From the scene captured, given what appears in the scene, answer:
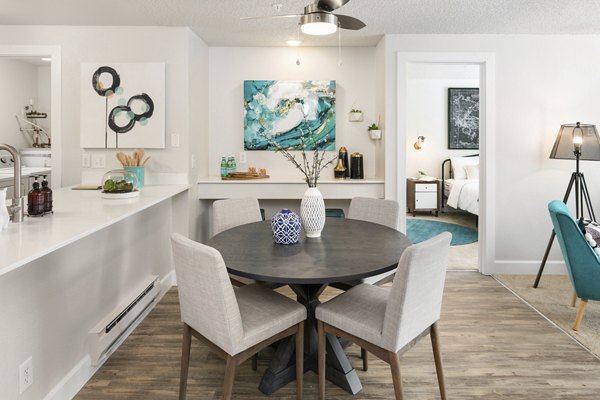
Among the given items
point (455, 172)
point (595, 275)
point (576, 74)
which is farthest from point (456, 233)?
point (595, 275)

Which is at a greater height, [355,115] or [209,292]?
[355,115]

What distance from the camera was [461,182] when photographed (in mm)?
6848

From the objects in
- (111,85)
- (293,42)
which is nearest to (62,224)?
(111,85)

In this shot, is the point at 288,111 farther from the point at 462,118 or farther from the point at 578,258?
the point at 462,118

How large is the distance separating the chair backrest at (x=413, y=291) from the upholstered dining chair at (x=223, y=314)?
18.2 inches

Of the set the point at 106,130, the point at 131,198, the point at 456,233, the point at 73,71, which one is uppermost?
the point at 73,71

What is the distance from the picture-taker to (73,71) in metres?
3.57

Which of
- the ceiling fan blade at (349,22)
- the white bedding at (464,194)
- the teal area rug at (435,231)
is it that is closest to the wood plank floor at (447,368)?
the ceiling fan blade at (349,22)

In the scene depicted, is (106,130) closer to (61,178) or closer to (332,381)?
(61,178)

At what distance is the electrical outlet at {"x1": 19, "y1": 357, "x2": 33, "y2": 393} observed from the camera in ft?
5.72

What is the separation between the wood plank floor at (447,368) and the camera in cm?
212

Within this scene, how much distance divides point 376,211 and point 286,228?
41.2 inches

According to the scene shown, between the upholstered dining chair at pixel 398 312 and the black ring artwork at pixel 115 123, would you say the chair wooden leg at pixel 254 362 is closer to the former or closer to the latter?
the upholstered dining chair at pixel 398 312

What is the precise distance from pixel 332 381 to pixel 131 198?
5.34 ft
